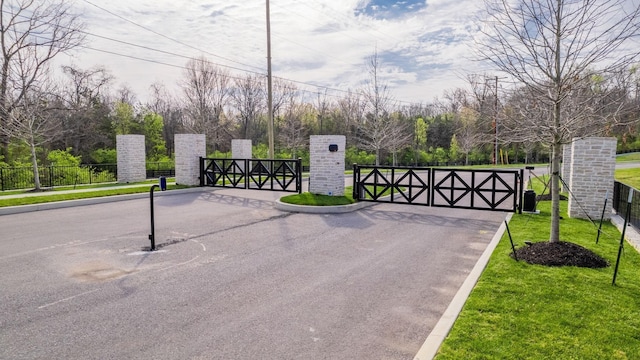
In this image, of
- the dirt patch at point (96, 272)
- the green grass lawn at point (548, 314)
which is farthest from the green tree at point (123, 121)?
the green grass lawn at point (548, 314)

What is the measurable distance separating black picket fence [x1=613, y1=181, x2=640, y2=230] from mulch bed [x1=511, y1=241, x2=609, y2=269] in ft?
A: 9.21

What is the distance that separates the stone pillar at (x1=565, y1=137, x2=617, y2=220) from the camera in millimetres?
10773

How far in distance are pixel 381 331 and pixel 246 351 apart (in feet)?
4.97

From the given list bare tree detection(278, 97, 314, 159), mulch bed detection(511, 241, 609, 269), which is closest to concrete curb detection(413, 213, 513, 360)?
mulch bed detection(511, 241, 609, 269)

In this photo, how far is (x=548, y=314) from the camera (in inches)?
183

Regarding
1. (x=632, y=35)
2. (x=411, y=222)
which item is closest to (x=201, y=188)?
(x=411, y=222)

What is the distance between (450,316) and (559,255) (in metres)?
3.39

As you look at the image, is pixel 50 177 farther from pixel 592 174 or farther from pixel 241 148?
pixel 592 174

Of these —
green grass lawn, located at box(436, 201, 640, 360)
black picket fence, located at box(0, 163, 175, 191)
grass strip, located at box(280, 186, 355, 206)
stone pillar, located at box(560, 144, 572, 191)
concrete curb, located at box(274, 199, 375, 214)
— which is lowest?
green grass lawn, located at box(436, 201, 640, 360)

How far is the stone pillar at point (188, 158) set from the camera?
60.2ft

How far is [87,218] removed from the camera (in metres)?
11.1

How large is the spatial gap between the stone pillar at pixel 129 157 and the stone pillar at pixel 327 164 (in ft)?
34.7

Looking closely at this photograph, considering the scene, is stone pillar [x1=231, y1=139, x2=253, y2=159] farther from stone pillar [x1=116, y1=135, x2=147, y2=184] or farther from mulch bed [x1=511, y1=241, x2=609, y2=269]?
mulch bed [x1=511, y1=241, x2=609, y2=269]

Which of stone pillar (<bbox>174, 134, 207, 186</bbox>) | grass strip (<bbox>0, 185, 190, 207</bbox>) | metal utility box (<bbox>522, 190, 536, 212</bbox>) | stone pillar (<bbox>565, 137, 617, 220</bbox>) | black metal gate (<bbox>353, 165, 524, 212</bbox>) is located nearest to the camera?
stone pillar (<bbox>565, 137, 617, 220</bbox>)
